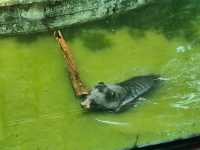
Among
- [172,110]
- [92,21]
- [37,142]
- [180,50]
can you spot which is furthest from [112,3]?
[37,142]

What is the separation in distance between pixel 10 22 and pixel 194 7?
5.44 feet

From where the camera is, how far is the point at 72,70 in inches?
177

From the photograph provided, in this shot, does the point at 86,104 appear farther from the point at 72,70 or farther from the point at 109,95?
the point at 72,70

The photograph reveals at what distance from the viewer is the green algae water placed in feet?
13.9

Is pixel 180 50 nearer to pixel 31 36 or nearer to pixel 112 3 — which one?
pixel 112 3

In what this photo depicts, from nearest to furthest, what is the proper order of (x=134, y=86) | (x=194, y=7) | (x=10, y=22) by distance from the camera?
(x=134, y=86) → (x=10, y=22) → (x=194, y=7)

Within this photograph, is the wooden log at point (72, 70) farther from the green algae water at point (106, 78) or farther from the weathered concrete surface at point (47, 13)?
the weathered concrete surface at point (47, 13)

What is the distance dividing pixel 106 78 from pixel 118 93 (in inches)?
8.4

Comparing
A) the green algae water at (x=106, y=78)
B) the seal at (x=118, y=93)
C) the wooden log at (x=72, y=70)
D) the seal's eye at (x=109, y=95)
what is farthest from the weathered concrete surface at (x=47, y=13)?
the seal's eye at (x=109, y=95)

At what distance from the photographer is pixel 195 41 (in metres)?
4.89

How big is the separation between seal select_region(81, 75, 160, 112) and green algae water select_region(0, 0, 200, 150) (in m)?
0.06

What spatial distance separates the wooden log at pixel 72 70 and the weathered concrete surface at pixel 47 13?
0.59 ft

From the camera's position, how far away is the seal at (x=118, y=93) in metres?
4.32

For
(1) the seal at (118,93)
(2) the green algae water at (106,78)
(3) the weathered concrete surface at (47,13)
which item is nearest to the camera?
(2) the green algae water at (106,78)
